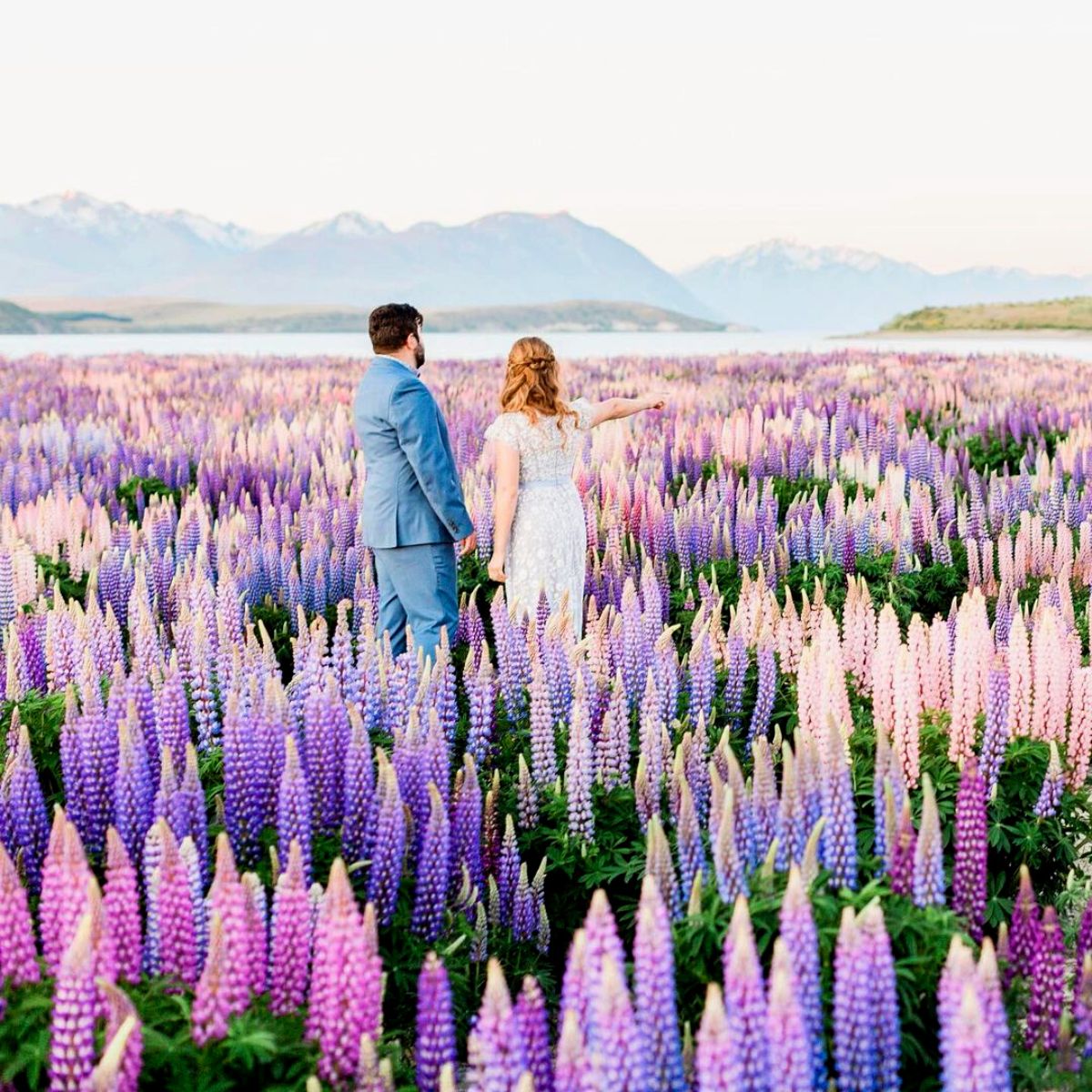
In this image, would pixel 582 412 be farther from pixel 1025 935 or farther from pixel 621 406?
pixel 1025 935

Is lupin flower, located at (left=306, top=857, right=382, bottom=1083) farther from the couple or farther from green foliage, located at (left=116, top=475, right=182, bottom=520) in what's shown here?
green foliage, located at (left=116, top=475, right=182, bottom=520)

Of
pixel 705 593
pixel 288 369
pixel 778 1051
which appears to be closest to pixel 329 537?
pixel 705 593

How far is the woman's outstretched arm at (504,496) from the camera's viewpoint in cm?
724

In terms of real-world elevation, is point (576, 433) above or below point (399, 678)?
above

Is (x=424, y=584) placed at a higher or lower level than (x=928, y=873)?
higher

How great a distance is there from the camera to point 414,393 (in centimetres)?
690

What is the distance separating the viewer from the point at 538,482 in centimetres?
738

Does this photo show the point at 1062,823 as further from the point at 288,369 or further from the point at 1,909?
the point at 288,369

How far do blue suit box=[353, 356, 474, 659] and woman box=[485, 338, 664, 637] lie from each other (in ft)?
0.97

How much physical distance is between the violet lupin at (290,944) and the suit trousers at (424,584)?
12.2ft

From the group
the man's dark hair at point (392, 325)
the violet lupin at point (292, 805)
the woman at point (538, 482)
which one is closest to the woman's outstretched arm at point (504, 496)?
the woman at point (538, 482)

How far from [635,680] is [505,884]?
5.10ft

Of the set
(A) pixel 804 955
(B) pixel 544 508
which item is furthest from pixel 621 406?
(A) pixel 804 955

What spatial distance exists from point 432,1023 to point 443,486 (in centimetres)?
419
